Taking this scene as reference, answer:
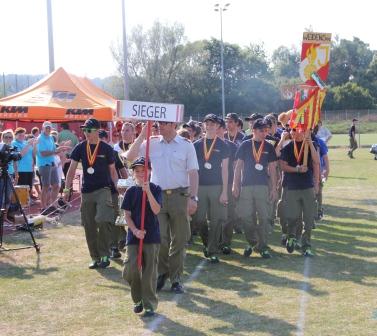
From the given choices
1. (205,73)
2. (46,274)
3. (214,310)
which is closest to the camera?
(214,310)

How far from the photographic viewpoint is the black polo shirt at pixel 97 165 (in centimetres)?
892

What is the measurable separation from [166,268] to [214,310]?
105 centimetres

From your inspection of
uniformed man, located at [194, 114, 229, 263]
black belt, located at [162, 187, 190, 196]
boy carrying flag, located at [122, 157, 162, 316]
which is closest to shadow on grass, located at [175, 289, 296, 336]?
boy carrying flag, located at [122, 157, 162, 316]

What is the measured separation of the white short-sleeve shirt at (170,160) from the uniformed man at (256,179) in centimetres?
196

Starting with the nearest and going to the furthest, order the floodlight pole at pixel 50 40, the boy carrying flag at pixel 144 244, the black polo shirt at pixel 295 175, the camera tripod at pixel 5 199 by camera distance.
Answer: the boy carrying flag at pixel 144 244
the black polo shirt at pixel 295 175
the camera tripod at pixel 5 199
the floodlight pole at pixel 50 40

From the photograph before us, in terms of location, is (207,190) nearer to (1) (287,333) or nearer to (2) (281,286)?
(2) (281,286)

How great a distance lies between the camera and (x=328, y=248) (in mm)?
10359

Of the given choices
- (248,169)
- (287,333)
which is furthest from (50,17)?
(287,333)

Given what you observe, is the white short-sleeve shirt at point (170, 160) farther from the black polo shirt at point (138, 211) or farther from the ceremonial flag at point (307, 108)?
the ceremonial flag at point (307, 108)

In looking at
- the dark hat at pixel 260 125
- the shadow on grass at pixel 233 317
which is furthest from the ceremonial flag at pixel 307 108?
the shadow on grass at pixel 233 317

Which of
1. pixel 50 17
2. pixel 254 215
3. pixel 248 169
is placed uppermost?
pixel 50 17

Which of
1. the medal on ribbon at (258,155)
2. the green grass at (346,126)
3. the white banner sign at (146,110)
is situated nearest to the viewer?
the white banner sign at (146,110)

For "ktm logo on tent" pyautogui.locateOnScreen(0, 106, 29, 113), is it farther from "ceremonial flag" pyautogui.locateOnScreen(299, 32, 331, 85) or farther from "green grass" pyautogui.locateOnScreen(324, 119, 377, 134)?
"green grass" pyautogui.locateOnScreen(324, 119, 377, 134)

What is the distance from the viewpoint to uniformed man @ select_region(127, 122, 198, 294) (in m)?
7.61
